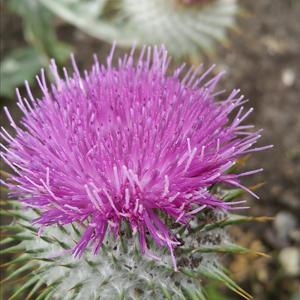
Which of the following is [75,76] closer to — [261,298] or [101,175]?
[101,175]

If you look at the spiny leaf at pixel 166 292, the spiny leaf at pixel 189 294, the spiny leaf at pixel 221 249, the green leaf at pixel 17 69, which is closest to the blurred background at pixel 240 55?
the green leaf at pixel 17 69

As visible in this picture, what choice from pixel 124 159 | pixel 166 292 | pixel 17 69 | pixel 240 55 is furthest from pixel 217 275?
pixel 240 55

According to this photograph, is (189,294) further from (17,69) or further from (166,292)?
(17,69)

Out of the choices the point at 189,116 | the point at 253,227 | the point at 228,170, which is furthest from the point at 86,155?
the point at 253,227

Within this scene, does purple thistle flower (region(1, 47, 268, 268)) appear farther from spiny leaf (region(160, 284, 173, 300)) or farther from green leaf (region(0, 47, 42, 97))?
green leaf (region(0, 47, 42, 97))

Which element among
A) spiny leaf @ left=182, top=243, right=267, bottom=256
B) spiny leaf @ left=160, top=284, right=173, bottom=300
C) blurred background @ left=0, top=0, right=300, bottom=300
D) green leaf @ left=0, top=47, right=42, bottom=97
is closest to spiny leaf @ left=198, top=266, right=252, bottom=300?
spiny leaf @ left=182, top=243, right=267, bottom=256

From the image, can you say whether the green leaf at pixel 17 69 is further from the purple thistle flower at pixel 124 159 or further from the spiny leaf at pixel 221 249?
the spiny leaf at pixel 221 249
